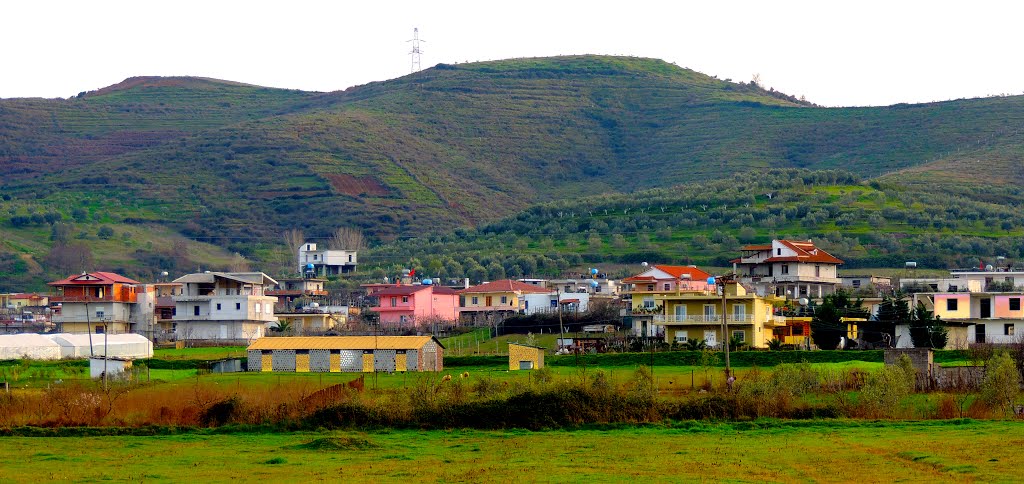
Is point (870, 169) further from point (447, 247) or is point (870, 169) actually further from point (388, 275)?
point (388, 275)

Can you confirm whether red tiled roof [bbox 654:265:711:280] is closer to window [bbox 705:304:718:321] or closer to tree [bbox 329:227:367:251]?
window [bbox 705:304:718:321]

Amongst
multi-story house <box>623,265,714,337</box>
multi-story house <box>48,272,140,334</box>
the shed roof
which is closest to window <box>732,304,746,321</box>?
multi-story house <box>623,265,714,337</box>

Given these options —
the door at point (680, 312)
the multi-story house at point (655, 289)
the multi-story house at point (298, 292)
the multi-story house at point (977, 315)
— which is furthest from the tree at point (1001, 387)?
the multi-story house at point (298, 292)

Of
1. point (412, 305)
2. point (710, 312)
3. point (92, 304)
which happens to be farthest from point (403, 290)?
point (710, 312)

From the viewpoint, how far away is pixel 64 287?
8862 cm

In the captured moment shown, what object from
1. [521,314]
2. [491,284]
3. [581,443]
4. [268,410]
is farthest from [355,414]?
[491,284]

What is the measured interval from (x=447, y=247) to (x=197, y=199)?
51.3 meters

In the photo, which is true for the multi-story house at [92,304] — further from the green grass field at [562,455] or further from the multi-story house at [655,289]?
the green grass field at [562,455]

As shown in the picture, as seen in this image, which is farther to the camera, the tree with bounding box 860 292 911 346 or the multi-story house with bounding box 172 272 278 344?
the multi-story house with bounding box 172 272 278 344

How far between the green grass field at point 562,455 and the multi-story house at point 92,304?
5149 centimetres

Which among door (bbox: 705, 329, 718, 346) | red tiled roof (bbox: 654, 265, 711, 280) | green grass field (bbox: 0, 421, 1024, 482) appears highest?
red tiled roof (bbox: 654, 265, 711, 280)

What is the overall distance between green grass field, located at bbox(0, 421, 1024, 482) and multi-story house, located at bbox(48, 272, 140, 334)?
5149cm

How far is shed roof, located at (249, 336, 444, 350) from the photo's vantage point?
61.2 metres

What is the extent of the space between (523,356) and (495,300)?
37665 millimetres
